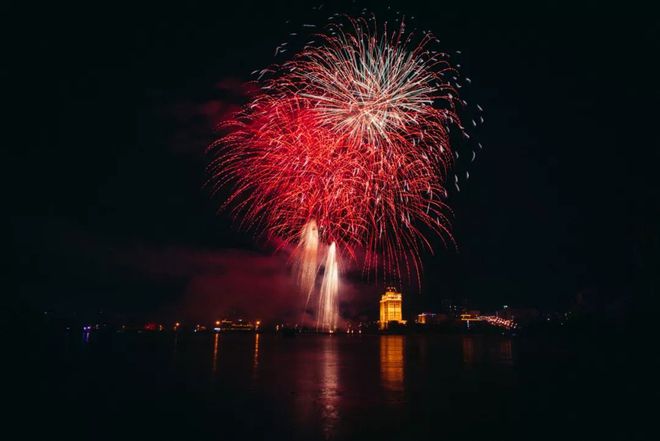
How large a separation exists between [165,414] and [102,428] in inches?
80.7

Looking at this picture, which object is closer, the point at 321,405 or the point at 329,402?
the point at 321,405

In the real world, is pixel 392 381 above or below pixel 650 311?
below

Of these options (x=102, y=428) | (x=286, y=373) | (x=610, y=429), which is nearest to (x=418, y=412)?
(x=610, y=429)

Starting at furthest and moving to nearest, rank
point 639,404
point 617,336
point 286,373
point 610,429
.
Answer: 1. point 617,336
2. point 286,373
3. point 639,404
4. point 610,429

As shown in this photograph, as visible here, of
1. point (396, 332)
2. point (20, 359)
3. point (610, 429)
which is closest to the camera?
point (610, 429)

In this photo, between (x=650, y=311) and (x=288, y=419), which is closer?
(x=288, y=419)

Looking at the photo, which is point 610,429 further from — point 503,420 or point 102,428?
point 102,428

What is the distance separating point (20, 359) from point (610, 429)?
29148 mm

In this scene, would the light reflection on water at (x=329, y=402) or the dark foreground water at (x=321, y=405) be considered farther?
the light reflection on water at (x=329, y=402)

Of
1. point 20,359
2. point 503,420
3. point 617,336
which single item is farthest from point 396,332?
point 503,420

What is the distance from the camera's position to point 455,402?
15.5 meters

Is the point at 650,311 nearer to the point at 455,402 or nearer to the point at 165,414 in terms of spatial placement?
the point at 455,402

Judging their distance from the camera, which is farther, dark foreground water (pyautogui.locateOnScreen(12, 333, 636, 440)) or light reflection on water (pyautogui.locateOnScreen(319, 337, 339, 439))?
light reflection on water (pyautogui.locateOnScreen(319, 337, 339, 439))

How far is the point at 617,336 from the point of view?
5619cm
